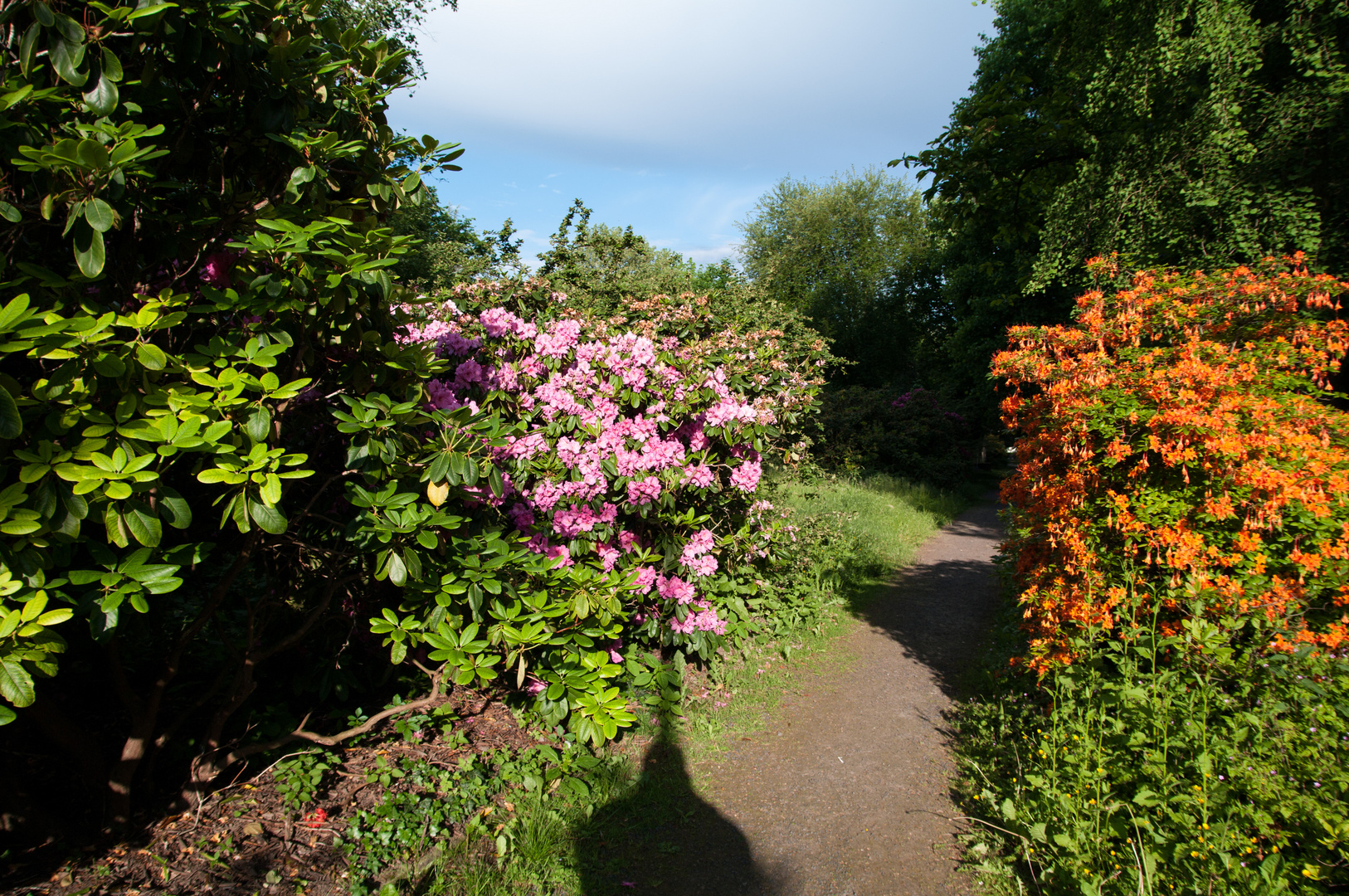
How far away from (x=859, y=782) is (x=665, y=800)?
118 cm

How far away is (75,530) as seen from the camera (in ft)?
5.16

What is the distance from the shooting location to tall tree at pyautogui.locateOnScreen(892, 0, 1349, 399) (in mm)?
5965

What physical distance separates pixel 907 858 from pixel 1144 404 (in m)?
2.86

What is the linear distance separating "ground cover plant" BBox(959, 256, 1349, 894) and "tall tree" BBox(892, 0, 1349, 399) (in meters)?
2.13

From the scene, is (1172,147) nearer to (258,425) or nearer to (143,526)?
(258,425)

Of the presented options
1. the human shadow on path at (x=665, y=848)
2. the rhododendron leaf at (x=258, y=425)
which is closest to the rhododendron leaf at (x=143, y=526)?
the rhododendron leaf at (x=258, y=425)

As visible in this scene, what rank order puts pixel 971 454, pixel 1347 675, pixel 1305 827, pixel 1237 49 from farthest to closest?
pixel 971 454 < pixel 1237 49 < pixel 1347 675 < pixel 1305 827

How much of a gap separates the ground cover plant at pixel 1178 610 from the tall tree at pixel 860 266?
20797mm

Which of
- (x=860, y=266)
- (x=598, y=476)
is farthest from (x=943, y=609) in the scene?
(x=860, y=266)

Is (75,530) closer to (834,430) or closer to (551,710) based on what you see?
(551,710)

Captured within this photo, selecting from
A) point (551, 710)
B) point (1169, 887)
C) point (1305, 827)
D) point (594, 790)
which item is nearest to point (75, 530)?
point (551, 710)

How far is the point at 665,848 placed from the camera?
3.19 meters

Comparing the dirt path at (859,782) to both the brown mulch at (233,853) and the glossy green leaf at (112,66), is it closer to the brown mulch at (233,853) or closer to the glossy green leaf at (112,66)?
the brown mulch at (233,853)

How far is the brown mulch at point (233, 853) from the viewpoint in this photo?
88.3 inches
